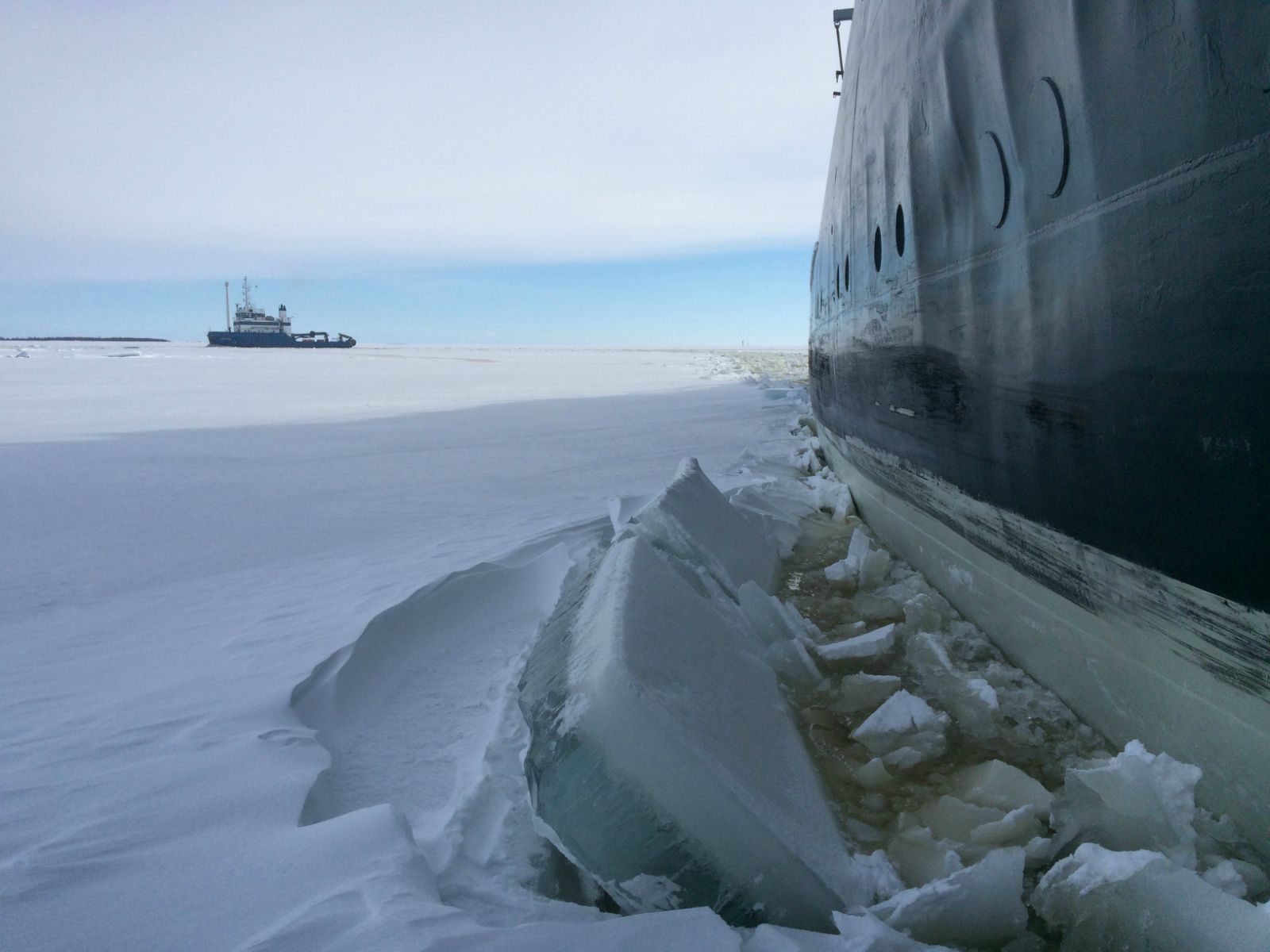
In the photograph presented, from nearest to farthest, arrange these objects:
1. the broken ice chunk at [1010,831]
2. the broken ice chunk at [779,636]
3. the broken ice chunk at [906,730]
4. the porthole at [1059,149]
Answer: the broken ice chunk at [1010,831] → the porthole at [1059,149] → the broken ice chunk at [906,730] → the broken ice chunk at [779,636]

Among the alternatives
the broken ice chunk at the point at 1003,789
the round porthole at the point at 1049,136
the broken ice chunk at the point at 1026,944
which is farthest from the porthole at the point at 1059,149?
the broken ice chunk at the point at 1026,944

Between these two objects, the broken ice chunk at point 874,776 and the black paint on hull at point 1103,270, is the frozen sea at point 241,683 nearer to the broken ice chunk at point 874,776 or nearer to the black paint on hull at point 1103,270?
the broken ice chunk at point 874,776

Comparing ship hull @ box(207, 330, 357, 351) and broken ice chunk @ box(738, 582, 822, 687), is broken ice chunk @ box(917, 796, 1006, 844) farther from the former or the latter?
ship hull @ box(207, 330, 357, 351)

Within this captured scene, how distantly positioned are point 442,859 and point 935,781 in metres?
1.28

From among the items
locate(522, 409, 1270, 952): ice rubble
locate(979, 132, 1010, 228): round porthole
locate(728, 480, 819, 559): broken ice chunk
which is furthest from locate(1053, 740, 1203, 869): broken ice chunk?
locate(728, 480, 819, 559): broken ice chunk

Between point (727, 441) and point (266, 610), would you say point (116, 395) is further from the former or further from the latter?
point (266, 610)

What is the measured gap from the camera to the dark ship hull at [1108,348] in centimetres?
140

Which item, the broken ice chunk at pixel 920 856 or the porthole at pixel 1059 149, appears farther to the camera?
the porthole at pixel 1059 149

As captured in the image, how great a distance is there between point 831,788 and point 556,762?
864 millimetres

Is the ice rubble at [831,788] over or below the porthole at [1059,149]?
below

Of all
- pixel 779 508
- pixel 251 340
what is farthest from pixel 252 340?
pixel 779 508

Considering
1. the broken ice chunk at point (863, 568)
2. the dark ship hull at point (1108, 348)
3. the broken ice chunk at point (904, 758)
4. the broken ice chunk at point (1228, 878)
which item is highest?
the dark ship hull at point (1108, 348)

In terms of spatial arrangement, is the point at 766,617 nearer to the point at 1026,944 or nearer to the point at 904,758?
the point at 904,758

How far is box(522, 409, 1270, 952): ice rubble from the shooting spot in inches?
54.3
